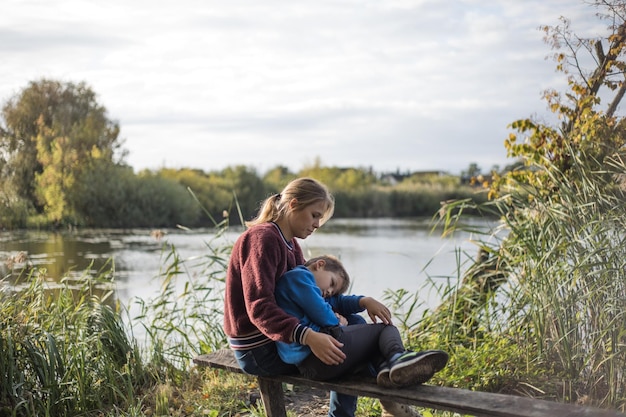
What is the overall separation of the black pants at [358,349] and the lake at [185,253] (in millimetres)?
2362

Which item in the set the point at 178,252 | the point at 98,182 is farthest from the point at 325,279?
the point at 98,182

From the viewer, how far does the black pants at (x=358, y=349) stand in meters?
1.96

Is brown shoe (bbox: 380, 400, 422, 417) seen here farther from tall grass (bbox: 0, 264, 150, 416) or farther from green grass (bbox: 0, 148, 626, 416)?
tall grass (bbox: 0, 264, 150, 416)

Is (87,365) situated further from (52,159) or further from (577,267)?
(52,159)

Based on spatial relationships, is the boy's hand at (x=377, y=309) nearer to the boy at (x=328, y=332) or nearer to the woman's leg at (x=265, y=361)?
the boy at (x=328, y=332)

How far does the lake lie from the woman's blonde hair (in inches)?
96.1

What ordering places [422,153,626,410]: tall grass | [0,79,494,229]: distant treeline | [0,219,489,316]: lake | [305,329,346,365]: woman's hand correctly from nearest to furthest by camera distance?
[305,329,346,365]: woman's hand
[422,153,626,410]: tall grass
[0,219,489,316]: lake
[0,79,494,229]: distant treeline

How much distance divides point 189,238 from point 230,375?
24.6 feet

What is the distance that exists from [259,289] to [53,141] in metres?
7.57

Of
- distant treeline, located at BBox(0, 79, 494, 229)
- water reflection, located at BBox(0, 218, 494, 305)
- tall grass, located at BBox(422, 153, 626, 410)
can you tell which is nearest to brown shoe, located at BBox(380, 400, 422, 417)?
tall grass, located at BBox(422, 153, 626, 410)

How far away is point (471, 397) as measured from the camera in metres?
1.74

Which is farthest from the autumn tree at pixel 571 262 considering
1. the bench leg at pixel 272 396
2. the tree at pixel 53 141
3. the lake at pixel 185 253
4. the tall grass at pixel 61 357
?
the tree at pixel 53 141

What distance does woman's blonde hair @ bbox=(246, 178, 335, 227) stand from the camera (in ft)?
6.88

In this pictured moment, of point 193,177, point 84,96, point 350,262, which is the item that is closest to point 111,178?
point 84,96
